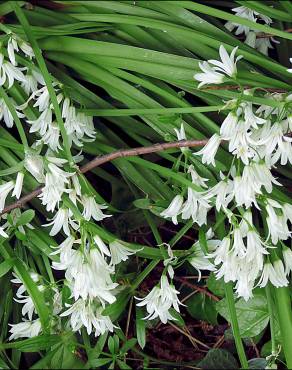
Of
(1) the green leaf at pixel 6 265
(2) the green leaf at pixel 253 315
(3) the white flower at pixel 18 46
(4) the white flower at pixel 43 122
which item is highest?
(3) the white flower at pixel 18 46

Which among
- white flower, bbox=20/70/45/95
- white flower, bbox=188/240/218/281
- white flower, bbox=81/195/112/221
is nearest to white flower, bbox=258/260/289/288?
white flower, bbox=188/240/218/281

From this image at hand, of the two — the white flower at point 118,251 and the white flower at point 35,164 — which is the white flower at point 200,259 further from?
the white flower at point 35,164

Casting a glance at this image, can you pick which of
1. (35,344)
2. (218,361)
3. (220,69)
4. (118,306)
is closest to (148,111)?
(220,69)

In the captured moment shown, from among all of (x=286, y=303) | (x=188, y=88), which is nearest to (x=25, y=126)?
(x=188, y=88)

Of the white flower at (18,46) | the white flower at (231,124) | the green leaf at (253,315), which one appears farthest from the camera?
the green leaf at (253,315)

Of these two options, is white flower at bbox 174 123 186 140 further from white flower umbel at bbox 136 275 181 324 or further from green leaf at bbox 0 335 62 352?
green leaf at bbox 0 335 62 352

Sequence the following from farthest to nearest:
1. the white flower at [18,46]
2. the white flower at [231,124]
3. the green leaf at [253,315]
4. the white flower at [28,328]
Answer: the green leaf at [253,315], the white flower at [28,328], the white flower at [18,46], the white flower at [231,124]

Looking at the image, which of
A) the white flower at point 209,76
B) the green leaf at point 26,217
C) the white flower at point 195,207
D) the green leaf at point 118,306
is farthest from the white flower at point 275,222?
the green leaf at point 26,217
